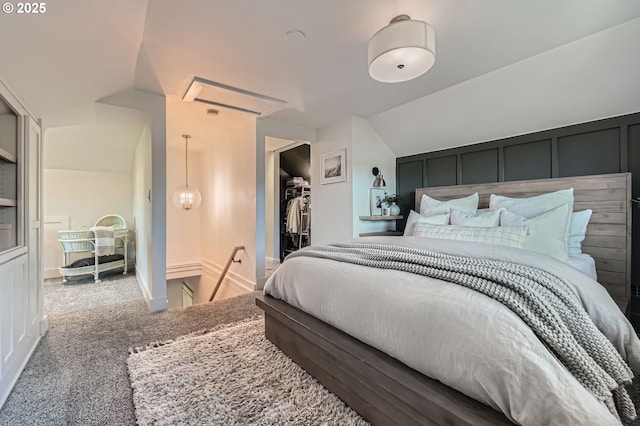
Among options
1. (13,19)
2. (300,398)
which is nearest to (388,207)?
(300,398)

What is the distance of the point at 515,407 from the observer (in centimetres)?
81

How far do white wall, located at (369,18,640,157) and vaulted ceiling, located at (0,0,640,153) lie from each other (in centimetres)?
14

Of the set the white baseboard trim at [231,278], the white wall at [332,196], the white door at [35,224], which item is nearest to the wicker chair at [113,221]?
the white baseboard trim at [231,278]

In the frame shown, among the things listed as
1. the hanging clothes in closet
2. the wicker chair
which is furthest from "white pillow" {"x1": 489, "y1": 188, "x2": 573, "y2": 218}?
the wicker chair

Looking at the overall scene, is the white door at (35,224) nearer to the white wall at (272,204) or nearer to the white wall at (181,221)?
the white wall at (181,221)

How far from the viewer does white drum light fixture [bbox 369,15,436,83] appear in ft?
5.34

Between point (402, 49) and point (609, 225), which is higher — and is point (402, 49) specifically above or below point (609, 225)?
above

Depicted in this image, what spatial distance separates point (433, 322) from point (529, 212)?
1.96 metres

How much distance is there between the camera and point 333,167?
3928 mm

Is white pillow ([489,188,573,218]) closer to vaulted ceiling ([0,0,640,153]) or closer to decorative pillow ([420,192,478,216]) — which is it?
decorative pillow ([420,192,478,216])

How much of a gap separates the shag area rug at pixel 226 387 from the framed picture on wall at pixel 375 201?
2285 mm

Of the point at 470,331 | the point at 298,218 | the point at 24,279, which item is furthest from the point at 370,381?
the point at 298,218

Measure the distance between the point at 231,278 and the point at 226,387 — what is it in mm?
2860

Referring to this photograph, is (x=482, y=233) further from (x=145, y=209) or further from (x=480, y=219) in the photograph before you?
(x=145, y=209)
